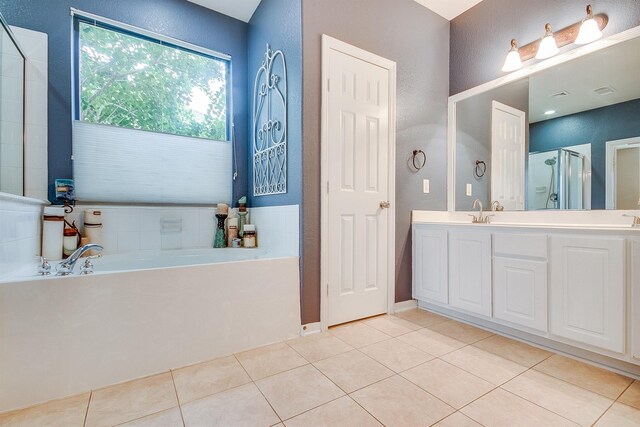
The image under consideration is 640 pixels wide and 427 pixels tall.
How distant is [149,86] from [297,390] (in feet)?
8.90

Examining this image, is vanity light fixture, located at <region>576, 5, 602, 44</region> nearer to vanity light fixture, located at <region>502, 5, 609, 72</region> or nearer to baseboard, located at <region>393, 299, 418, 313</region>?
vanity light fixture, located at <region>502, 5, 609, 72</region>

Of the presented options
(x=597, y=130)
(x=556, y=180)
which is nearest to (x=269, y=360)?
(x=556, y=180)

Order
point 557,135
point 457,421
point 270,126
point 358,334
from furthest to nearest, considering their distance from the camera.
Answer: point 270,126
point 557,135
point 358,334
point 457,421

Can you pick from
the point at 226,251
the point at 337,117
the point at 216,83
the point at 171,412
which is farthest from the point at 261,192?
the point at 171,412

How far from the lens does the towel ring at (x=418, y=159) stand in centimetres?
262

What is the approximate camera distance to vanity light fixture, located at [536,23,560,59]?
2063mm

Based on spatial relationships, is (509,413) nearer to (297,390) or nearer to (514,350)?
(514,350)

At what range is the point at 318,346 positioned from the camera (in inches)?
72.9

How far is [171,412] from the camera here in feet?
4.02

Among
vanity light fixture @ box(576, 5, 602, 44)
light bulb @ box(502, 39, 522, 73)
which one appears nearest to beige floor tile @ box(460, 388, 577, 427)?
vanity light fixture @ box(576, 5, 602, 44)

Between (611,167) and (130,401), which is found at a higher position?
(611,167)

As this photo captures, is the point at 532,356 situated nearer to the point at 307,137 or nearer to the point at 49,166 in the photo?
the point at 307,137

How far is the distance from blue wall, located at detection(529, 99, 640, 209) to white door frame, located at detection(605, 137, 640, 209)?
2 centimetres

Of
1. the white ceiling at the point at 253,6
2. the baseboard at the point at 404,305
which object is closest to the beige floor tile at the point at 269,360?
the baseboard at the point at 404,305
